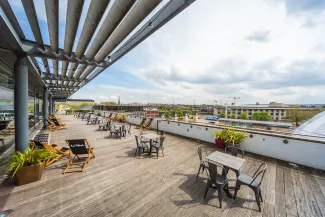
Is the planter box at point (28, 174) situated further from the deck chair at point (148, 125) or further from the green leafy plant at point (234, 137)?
the deck chair at point (148, 125)

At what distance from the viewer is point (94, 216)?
206 cm

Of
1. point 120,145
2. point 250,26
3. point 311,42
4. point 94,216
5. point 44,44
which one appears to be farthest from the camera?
point 120,145

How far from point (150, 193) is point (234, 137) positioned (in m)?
4.07

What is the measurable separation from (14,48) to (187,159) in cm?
564

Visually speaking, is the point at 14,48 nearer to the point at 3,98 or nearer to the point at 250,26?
the point at 3,98

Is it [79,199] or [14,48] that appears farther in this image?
[14,48]

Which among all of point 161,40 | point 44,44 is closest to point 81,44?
point 44,44

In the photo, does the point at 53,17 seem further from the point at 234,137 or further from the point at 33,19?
the point at 234,137

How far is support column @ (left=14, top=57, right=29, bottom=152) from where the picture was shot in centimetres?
343

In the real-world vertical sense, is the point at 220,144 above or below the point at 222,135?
below

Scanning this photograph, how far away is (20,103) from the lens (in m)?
3.44

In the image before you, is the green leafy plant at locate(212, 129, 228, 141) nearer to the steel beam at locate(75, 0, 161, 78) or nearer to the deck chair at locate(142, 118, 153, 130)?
the steel beam at locate(75, 0, 161, 78)

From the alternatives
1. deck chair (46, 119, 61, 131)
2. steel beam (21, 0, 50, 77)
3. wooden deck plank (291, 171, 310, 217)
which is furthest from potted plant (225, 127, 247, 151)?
deck chair (46, 119, 61, 131)

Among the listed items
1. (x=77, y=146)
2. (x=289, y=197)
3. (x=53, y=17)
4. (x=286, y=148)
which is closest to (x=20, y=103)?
(x=77, y=146)
